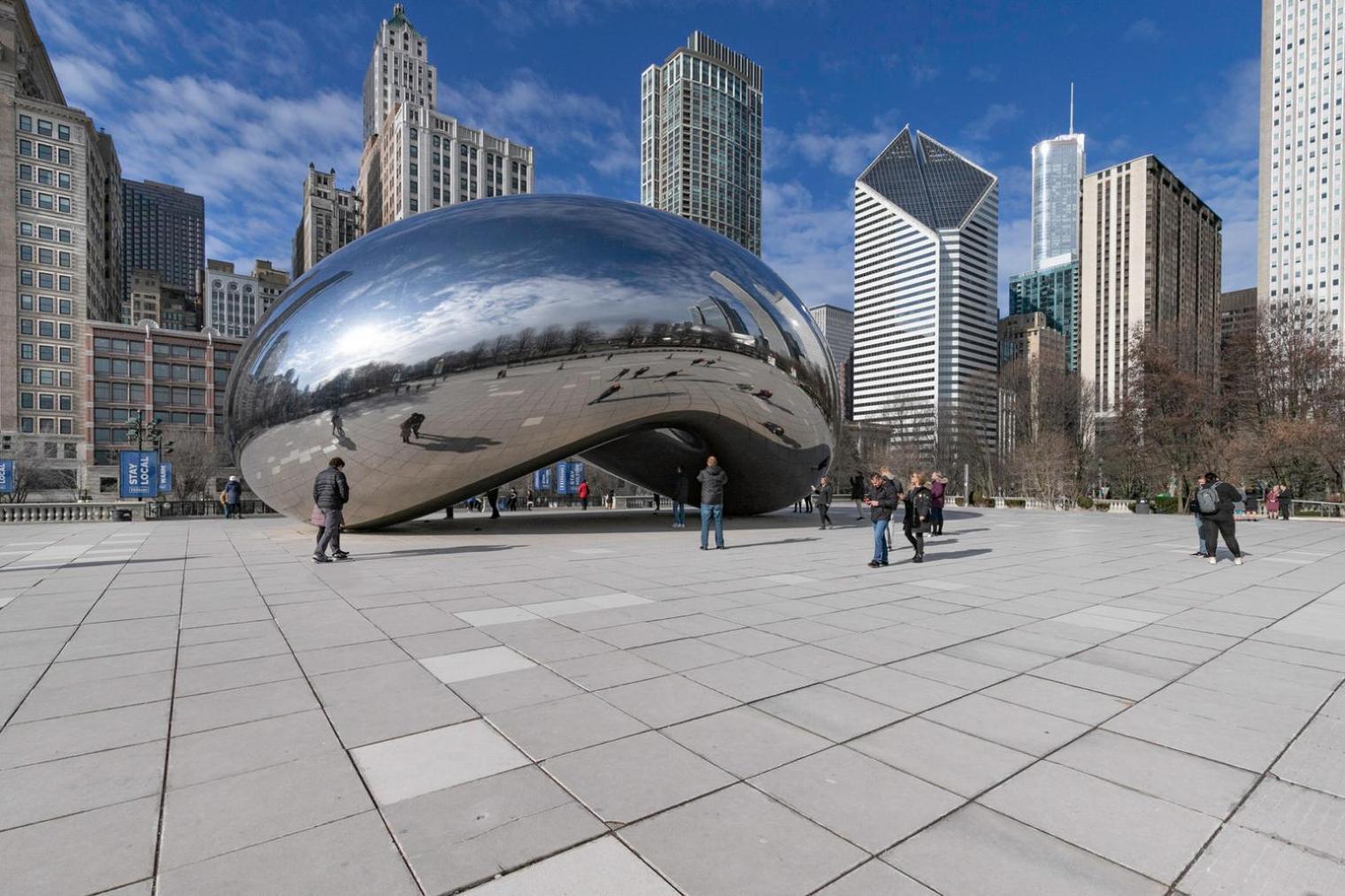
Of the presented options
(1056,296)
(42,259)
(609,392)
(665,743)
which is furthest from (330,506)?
(1056,296)

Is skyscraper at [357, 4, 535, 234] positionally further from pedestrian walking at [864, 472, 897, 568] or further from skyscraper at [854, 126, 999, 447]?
pedestrian walking at [864, 472, 897, 568]

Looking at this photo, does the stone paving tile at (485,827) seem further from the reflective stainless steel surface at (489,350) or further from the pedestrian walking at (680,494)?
the pedestrian walking at (680,494)

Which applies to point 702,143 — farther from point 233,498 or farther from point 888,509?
A: point 888,509

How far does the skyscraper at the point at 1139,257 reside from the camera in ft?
321

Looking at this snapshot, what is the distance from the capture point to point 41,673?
4520 mm

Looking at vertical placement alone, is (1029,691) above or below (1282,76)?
below

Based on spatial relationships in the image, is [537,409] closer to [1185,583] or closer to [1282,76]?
[1185,583]

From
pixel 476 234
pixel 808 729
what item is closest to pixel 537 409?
pixel 476 234

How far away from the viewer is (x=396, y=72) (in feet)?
516

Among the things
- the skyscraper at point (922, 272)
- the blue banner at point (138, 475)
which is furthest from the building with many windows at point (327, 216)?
the blue banner at point (138, 475)

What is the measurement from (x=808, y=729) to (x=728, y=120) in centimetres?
20327

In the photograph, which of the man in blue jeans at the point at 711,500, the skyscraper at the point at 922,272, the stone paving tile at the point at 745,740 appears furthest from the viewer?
the skyscraper at the point at 922,272

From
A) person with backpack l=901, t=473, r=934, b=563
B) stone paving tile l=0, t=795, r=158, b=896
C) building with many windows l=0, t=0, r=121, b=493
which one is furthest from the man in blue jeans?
building with many windows l=0, t=0, r=121, b=493

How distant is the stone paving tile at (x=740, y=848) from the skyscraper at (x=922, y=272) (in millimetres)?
129017
